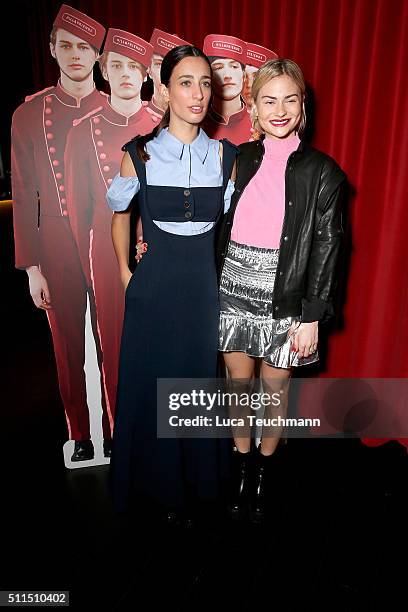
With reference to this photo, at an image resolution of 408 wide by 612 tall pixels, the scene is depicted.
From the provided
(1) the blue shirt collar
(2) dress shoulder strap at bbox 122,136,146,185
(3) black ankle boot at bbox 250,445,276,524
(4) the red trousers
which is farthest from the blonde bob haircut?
(3) black ankle boot at bbox 250,445,276,524

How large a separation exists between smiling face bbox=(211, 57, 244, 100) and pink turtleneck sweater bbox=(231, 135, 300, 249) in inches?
15.1

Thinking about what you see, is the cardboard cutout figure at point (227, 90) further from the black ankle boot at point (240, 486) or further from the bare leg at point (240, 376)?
the black ankle boot at point (240, 486)

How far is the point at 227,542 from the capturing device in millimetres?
1940

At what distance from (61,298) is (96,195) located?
503mm

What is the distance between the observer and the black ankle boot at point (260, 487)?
2.04m

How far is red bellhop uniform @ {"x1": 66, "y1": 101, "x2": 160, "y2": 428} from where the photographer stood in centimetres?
197

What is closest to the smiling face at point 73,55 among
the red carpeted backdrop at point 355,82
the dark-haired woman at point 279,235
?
the red carpeted backdrop at point 355,82

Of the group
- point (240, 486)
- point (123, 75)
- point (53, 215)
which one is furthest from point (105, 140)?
point (240, 486)

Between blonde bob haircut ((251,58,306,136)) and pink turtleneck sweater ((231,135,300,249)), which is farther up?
blonde bob haircut ((251,58,306,136))

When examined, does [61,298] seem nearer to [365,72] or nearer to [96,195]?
[96,195]

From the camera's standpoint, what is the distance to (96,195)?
203 centimetres

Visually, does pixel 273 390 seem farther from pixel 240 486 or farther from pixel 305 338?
pixel 240 486

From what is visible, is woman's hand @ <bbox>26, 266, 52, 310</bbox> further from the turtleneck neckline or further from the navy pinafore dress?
the turtleneck neckline

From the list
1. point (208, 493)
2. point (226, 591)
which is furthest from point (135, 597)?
point (208, 493)
